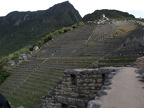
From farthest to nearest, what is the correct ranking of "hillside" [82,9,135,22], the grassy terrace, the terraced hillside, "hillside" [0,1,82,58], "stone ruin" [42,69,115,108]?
"hillside" [0,1,82,58], "hillside" [82,9,135,22], the terraced hillside, the grassy terrace, "stone ruin" [42,69,115,108]

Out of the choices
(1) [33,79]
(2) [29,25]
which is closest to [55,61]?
(1) [33,79]

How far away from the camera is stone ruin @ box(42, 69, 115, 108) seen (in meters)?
7.75

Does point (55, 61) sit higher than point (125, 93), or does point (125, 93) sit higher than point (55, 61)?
point (125, 93)

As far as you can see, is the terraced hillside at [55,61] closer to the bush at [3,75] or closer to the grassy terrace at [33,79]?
the grassy terrace at [33,79]

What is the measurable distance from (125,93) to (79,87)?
185 centimetres

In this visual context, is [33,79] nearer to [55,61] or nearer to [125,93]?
[55,61]

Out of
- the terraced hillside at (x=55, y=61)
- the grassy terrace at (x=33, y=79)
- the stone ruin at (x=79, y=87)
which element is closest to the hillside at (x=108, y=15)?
the terraced hillside at (x=55, y=61)

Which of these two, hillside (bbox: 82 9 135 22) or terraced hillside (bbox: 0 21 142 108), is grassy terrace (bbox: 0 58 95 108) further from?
hillside (bbox: 82 9 135 22)

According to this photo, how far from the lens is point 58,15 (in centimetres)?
11138

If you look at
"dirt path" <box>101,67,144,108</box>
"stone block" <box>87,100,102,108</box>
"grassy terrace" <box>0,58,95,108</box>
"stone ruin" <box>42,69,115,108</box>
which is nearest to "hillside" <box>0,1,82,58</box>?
"grassy terrace" <box>0,58,95,108</box>

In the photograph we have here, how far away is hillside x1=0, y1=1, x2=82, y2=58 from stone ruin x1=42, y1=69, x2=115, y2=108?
204 ft

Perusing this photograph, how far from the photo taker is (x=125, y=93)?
21.0 feet

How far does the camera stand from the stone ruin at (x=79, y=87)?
305 inches

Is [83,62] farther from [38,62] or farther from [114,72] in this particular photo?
[114,72]
